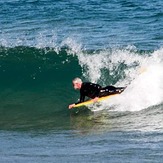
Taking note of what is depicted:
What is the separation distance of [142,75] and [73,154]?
21.8 feet

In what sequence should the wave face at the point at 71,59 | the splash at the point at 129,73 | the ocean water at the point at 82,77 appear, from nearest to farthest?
1. the ocean water at the point at 82,77
2. the splash at the point at 129,73
3. the wave face at the point at 71,59

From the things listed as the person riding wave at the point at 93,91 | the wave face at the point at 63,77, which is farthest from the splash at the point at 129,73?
the person riding wave at the point at 93,91

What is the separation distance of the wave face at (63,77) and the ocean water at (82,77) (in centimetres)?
3

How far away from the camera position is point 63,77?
63.1 feet

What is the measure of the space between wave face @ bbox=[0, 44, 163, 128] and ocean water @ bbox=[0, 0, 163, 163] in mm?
29

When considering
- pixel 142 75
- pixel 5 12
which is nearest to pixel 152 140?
pixel 142 75

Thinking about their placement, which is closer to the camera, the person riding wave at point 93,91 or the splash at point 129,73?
the person riding wave at point 93,91

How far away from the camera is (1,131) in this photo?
1403cm

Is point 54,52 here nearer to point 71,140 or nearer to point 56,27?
point 56,27

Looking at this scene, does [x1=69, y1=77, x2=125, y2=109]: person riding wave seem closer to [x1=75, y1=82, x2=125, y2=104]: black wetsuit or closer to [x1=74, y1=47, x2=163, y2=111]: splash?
[x1=75, y1=82, x2=125, y2=104]: black wetsuit

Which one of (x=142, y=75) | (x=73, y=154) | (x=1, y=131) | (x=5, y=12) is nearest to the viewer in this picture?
(x=73, y=154)

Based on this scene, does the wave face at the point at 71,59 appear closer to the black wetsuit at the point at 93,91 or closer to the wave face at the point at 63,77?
the wave face at the point at 63,77

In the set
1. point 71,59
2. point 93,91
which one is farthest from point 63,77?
point 93,91

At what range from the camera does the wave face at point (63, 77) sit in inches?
627
